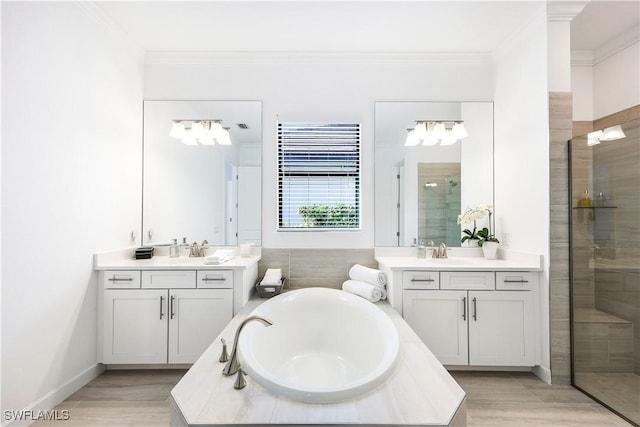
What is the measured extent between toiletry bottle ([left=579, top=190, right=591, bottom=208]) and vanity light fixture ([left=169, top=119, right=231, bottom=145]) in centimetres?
286

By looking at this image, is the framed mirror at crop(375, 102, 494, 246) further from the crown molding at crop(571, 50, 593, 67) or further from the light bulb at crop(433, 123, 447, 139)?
the crown molding at crop(571, 50, 593, 67)

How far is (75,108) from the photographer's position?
7.04ft

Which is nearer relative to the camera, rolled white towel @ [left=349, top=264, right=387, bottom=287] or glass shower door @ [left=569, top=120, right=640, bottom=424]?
glass shower door @ [left=569, top=120, right=640, bottom=424]

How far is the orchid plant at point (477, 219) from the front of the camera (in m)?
2.83

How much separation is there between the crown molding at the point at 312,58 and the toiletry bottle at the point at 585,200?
1493mm

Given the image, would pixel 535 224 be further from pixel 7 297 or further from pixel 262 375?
pixel 7 297

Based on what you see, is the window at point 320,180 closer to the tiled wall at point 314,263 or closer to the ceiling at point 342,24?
the tiled wall at point 314,263

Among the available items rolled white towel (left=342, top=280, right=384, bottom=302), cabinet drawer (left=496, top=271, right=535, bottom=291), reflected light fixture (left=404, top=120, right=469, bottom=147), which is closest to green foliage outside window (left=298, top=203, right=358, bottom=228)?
rolled white towel (left=342, top=280, right=384, bottom=302)

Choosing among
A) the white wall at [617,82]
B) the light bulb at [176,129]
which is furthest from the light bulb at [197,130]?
the white wall at [617,82]

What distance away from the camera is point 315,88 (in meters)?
2.97

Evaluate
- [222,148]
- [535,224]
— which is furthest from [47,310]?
[535,224]

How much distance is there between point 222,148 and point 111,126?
88 cm

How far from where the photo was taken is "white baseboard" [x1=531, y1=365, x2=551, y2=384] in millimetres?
2277

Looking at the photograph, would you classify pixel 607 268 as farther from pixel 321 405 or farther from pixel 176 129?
pixel 176 129
